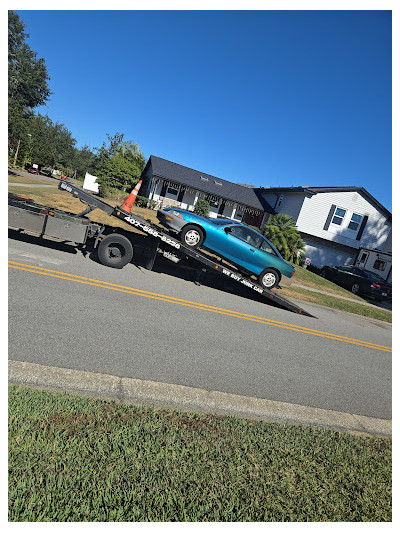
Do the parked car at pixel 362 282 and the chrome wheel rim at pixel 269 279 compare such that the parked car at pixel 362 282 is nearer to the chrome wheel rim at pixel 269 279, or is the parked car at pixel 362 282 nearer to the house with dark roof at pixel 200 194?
the chrome wheel rim at pixel 269 279

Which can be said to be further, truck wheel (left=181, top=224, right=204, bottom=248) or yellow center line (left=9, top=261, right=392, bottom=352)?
truck wheel (left=181, top=224, right=204, bottom=248)

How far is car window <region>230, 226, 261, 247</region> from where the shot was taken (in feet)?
31.6

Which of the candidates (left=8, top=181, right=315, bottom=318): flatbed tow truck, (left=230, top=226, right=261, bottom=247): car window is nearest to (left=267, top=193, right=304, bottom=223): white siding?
(left=230, top=226, right=261, bottom=247): car window

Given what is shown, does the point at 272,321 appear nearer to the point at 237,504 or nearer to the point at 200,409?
the point at 200,409

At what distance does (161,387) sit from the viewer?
397 cm

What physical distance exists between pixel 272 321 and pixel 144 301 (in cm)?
343

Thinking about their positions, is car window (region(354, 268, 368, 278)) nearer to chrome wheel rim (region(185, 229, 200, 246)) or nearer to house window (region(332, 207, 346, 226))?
house window (region(332, 207, 346, 226))

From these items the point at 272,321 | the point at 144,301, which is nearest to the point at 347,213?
the point at 272,321

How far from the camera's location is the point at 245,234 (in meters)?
9.76

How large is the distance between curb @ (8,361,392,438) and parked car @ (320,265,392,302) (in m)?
16.8

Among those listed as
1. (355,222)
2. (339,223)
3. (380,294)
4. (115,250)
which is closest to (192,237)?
(115,250)

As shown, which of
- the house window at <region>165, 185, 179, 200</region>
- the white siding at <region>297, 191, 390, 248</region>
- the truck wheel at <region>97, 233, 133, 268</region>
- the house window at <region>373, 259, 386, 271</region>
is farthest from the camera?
the house window at <region>165, 185, 179, 200</region>

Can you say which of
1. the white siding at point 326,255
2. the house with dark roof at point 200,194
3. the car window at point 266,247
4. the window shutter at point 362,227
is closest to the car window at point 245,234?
the car window at point 266,247

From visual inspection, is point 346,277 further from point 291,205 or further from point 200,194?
point 200,194
